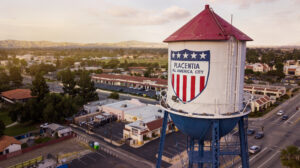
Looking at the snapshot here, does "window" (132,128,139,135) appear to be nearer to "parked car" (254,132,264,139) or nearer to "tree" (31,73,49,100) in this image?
"parked car" (254,132,264,139)

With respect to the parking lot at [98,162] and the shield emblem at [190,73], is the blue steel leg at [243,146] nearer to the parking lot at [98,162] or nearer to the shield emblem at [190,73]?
the shield emblem at [190,73]

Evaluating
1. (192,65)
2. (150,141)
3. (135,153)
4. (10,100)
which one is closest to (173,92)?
(192,65)

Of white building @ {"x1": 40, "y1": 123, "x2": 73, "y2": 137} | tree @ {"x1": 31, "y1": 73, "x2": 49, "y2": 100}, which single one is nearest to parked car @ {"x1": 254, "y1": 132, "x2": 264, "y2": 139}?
white building @ {"x1": 40, "y1": 123, "x2": 73, "y2": 137}

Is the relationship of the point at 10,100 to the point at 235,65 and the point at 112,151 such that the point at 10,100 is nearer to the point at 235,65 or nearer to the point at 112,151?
the point at 112,151

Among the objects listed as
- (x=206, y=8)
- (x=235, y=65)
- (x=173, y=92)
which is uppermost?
(x=206, y=8)

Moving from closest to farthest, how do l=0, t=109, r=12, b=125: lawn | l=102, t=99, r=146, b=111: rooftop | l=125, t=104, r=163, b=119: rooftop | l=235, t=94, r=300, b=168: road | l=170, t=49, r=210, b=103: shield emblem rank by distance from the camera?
l=170, t=49, r=210, b=103: shield emblem, l=235, t=94, r=300, b=168: road, l=125, t=104, r=163, b=119: rooftop, l=0, t=109, r=12, b=125: lawn, l=102, t=99, r=146, b=111: rooftop

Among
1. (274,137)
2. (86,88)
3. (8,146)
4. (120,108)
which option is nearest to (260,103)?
(274,137)

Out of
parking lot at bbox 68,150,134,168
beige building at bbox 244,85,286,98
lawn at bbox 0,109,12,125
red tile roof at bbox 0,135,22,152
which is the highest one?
beige building at bbox 244,85,286,98

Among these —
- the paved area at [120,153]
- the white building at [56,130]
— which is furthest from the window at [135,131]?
the white building at [56,130]
